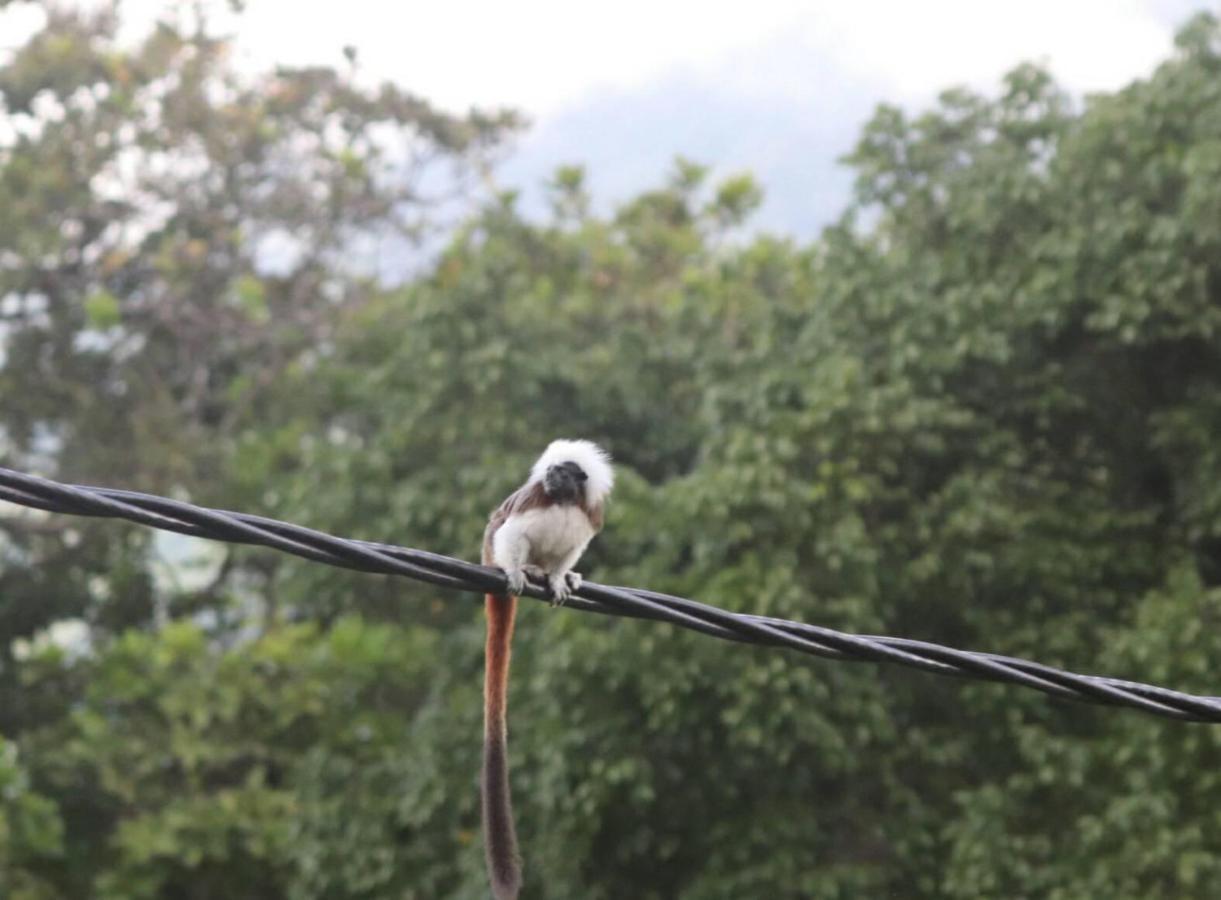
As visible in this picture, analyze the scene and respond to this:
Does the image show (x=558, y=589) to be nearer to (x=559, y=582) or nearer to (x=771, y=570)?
(x=559, y=582)

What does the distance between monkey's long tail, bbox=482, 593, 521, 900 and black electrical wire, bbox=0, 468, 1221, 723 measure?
605mm

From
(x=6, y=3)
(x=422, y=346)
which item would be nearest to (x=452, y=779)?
(x=422, y=346)

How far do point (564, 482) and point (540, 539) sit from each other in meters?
0.16

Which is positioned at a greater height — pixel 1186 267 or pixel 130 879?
pixel 1186 267

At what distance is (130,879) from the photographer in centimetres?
1120

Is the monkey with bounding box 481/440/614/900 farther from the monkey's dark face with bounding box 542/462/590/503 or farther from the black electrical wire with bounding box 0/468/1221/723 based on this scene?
the black electrical wire with bounding box 0/468/1221/723

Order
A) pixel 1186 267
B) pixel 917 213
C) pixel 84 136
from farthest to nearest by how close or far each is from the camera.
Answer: pixel 84 136
pixel 917 213
pixel 1186 267

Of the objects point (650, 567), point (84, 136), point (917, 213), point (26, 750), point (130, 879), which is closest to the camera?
point (650, 567)

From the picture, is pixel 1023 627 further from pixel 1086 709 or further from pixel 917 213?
pixel 917 213

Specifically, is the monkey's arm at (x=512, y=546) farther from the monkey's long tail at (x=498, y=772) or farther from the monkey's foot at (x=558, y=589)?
the monkey's long tail at (x=498, y=772)

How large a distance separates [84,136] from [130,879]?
6156 millimetres

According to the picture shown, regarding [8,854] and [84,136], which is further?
[84,136]

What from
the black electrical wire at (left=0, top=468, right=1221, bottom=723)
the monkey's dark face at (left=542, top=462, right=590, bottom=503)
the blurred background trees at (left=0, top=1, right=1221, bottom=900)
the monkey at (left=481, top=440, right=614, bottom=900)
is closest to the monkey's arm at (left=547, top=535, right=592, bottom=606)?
the monkey at (left=481, top=440, right=614, bottom=900)

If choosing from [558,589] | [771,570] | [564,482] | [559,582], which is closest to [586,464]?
[564,482]
